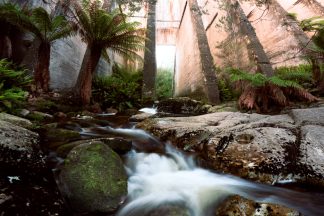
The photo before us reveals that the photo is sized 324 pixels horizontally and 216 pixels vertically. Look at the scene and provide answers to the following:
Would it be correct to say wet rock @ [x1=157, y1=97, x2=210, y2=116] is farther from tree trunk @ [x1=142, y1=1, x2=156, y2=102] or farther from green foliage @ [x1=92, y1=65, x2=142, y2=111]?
tree trunk @ [x1=142, y1=1, x2=156, y2=102]

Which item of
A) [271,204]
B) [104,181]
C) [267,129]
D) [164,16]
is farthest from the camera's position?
[164,16]

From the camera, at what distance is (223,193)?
2602mm

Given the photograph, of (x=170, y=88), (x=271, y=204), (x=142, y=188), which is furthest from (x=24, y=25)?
(x=170, y=88)

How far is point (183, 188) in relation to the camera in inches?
107

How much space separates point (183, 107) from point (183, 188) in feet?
15.5

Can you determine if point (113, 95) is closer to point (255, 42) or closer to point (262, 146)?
point (255, 42)

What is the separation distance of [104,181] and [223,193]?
1133 millimetres

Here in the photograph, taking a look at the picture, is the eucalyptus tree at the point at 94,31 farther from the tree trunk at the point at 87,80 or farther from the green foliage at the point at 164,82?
the green foliage at the point at 164,82

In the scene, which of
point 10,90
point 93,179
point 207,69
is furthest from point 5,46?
point 93,179

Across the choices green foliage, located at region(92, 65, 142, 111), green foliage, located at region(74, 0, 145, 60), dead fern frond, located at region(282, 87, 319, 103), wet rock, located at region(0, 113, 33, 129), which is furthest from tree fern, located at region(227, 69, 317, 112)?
wet rock, located at region(0, 113, 33, 129)

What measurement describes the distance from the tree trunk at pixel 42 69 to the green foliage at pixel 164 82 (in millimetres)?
7883

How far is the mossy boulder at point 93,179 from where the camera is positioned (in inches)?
89.0

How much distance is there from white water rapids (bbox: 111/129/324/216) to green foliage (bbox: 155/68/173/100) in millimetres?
11037

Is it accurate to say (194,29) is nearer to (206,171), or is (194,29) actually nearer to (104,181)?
(206,171)
